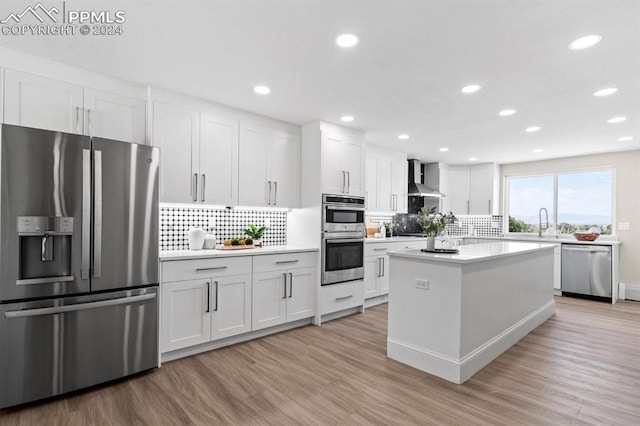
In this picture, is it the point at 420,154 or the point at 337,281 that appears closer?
the point at 337,281

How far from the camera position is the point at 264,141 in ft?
12.9

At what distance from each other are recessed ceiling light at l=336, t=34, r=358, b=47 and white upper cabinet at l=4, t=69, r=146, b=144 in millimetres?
1930

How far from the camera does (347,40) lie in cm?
222

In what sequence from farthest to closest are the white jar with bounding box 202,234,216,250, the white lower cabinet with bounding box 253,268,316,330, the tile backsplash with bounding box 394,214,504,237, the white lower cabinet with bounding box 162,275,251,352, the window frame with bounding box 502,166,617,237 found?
the tile backsplash with bounding box 394,214,504,237
the window frame with bounding box 502,166,617,237
the white jar with bounding box 202,234,216,250
the white lower cabinet with bounding box 253,268,316,330
the white lower cabinet with bounding box 162,275,251,352

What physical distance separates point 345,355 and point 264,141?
8.23 ft

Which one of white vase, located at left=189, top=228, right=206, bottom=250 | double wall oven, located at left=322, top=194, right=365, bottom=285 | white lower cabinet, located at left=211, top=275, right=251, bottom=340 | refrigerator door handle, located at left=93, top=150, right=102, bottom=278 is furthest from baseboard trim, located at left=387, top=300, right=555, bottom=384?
refrigerator door handle, located at left=93, top=150, right=102, bottom=278

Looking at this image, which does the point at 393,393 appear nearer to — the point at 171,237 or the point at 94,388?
the point at 94,388

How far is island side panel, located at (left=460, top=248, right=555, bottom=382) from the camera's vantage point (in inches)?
104

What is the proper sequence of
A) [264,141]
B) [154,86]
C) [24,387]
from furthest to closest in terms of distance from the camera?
[264,141]
[154,86]
[24,387]

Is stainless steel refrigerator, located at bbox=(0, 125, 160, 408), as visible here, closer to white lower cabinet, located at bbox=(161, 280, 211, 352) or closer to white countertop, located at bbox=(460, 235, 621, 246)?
white lower cabinet, located at bbox=(161, 280, 211, 352)

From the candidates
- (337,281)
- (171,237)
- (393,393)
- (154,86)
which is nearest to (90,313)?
(171,237)

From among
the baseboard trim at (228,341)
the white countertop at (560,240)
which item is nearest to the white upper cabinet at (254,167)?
the baseboard trim at (228,341)

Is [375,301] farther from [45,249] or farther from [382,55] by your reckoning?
[45,249]

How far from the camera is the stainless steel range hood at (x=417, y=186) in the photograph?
6152 mm
